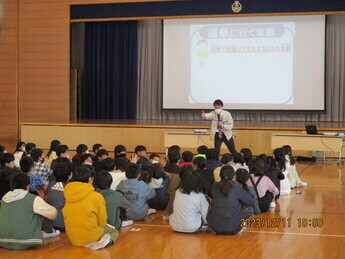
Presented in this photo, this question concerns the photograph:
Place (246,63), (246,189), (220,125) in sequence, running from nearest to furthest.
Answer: (246,189) → (220,125) → (246,63)

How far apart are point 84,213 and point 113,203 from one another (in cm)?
45

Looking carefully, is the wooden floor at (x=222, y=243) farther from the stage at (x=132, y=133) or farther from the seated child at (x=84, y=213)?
the stage at (x=132, y=133)

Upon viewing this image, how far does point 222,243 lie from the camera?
188 inches

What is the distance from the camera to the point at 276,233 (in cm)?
517

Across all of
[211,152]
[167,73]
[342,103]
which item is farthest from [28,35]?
[211,152]

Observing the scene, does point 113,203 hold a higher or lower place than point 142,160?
lower

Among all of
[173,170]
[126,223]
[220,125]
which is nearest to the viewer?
[126,223]

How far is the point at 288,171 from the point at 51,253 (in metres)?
3.82

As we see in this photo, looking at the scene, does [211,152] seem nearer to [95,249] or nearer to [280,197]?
[280,197]

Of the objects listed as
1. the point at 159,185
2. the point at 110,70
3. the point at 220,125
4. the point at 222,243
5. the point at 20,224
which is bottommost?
the point at 222,243

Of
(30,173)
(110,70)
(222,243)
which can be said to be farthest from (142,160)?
(110,70)

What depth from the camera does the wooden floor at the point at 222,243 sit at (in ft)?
14.6

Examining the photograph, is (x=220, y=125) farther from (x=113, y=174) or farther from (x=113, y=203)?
(x=113, y=203)

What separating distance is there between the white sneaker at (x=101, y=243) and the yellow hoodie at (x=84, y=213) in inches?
1.3
